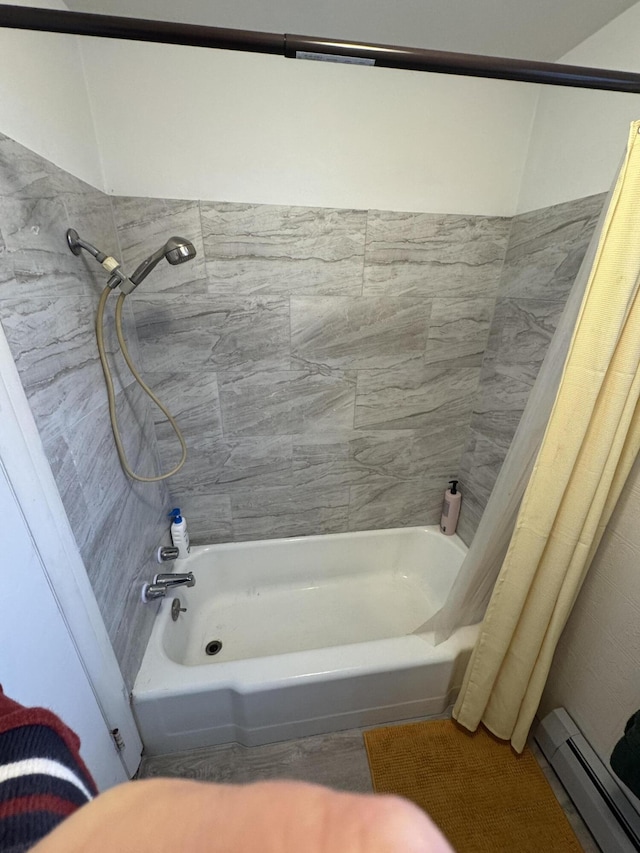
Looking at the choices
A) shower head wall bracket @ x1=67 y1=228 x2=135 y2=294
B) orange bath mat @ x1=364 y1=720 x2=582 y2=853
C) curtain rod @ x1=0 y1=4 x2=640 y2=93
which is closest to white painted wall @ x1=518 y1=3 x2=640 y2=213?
curtain rod @ x1=0 y1=4 x2=640 y2=93

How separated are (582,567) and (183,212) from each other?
160 cm

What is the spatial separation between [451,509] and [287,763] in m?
1.15

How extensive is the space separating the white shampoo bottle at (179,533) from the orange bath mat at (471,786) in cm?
98

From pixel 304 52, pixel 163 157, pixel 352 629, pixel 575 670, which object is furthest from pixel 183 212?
pixel 575 670

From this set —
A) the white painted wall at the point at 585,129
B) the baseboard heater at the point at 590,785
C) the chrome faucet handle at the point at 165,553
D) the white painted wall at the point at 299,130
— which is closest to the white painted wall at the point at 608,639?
the baseboard heater at the point at 590,785

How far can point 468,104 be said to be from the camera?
1184mm

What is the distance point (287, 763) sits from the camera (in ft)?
3.78

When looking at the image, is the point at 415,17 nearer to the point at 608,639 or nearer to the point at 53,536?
the point at 53,536

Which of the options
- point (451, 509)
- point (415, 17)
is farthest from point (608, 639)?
point (415, 17)

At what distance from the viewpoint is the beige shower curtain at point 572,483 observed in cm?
72

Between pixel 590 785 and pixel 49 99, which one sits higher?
pixel 49 99

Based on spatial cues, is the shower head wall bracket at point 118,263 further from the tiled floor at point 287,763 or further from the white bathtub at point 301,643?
the tiled floor at point 287,763

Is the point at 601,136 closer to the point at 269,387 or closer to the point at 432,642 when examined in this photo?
the point at 269,387

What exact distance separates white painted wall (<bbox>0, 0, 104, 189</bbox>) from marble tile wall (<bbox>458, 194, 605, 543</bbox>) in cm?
143
